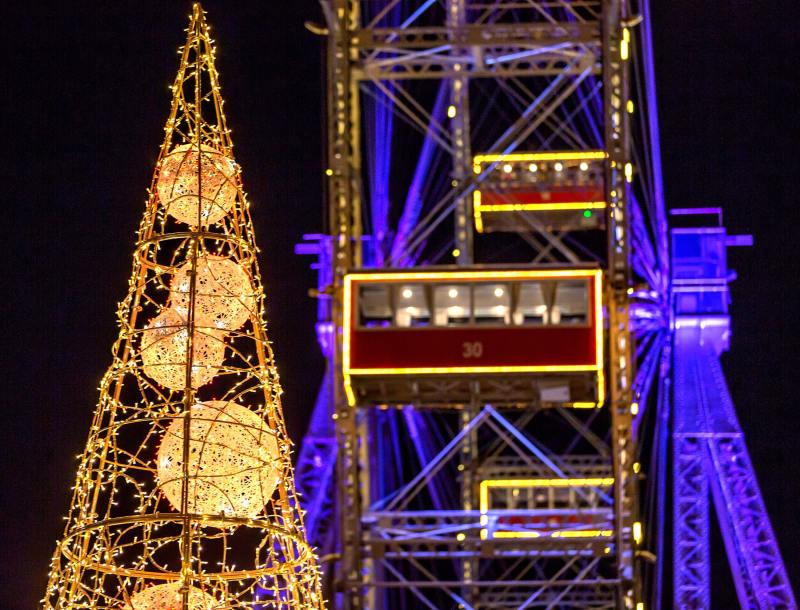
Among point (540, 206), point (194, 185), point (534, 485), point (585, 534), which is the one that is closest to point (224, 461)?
point (194, 185)

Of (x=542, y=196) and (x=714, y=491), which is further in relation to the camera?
(x=714, y=491)

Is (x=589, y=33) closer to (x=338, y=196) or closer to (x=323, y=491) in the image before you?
(x=338, y=196)

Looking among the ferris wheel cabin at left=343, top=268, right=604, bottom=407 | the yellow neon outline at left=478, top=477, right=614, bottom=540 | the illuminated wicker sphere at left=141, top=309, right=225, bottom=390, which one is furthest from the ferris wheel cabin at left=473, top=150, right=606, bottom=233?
the illuminated wicker sphere at left=141, top=309, right=225, bottom=390

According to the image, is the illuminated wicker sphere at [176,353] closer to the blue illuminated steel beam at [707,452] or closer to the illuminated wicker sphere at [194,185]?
the illuminated wicker sphere at [194,185]

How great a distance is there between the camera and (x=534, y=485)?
1126 inches

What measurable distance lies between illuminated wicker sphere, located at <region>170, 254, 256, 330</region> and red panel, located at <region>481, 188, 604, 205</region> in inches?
603

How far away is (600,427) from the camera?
36.6 metres

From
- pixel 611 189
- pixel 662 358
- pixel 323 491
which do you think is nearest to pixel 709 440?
pixel 662 358

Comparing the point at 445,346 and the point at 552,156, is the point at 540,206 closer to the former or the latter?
the point at 552,156

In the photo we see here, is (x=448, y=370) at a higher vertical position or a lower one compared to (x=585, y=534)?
higher

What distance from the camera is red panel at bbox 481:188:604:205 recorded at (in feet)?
94.3

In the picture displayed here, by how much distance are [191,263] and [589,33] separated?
1468cm

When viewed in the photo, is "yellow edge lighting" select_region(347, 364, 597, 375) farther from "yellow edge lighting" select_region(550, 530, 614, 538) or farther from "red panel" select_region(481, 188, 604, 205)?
"red panel" select_region(481, 188, 604, 205)

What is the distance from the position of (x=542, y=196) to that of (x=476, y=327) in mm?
4844
